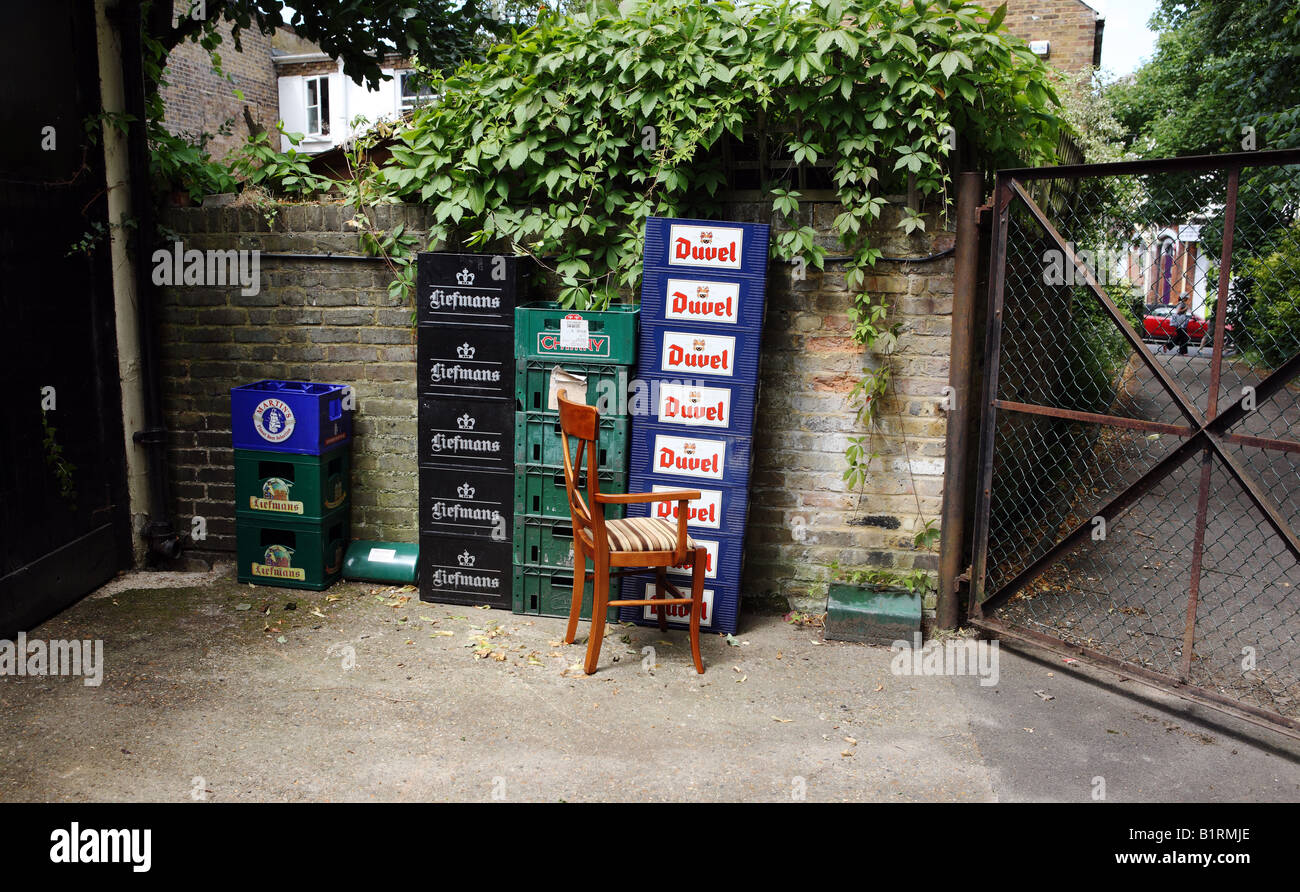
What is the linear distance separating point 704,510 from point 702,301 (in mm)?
1088

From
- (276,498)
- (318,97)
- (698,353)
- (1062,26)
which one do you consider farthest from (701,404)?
(318,97)

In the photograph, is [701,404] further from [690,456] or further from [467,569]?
[467,569]

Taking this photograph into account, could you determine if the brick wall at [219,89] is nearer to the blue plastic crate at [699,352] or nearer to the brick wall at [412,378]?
the brick wall at [412,378]

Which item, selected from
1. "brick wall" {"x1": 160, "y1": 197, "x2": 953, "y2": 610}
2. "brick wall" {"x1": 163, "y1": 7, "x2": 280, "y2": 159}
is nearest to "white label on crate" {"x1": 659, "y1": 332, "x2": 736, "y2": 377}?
"brick wall" {"x1": 160, "y1": 197, "x2": 953, "y2": 610}

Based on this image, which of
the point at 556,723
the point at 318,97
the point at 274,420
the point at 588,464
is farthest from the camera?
the point at 318,97

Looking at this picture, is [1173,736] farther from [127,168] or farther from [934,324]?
[127,168]

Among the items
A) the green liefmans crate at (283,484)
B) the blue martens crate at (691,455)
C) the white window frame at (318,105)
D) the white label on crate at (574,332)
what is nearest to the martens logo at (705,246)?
the white label on crate at (574,332)

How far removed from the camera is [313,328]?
19.1 feet

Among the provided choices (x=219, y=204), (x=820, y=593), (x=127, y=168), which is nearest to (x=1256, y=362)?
(x=820, y=593)

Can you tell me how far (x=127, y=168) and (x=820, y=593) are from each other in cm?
472

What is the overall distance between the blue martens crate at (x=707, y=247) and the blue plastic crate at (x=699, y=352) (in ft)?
1.01

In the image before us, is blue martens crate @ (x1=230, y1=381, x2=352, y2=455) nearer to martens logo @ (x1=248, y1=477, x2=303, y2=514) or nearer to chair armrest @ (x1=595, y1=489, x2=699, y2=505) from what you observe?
martens logo @ (x1=248, y1=477, x2=303, y2=514)

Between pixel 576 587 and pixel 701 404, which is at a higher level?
pixel 701 404

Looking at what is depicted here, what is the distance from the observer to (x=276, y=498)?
18.2ft
